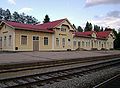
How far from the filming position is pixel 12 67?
16.2m

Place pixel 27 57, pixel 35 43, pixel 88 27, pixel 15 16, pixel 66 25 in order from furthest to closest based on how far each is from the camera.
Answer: pixel 88 27 → pixel 15 16 → pixel 66 25 → pixel 35 43 → pixel 27 57

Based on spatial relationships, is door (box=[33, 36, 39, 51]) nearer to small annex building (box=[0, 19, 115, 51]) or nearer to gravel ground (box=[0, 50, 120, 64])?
small annex building (box=[0, 19, 115, 51])

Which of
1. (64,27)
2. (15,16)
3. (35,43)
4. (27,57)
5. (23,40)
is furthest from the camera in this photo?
(15,16)

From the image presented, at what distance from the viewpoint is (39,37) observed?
39906 mm

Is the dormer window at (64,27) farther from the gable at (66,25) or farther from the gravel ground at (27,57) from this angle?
the gravel ground at (27,57)

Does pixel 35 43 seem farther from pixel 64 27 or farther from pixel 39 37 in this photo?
pixel 64 27

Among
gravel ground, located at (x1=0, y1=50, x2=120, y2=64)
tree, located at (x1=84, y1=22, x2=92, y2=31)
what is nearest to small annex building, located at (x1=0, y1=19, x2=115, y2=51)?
gravel ground, located at (x1=0, y1=50, x2=120, y2=64)

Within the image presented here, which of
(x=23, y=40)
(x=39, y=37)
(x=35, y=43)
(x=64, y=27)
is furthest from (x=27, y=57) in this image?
(x=64, y=27)

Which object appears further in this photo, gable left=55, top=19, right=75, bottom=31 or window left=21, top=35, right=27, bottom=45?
gable left=55, top=19, right=75, bottom=31

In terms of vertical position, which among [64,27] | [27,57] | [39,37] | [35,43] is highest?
[64,27]

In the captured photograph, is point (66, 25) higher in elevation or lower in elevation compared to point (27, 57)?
higher

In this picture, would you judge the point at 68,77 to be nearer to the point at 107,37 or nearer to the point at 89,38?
the point at 89,38

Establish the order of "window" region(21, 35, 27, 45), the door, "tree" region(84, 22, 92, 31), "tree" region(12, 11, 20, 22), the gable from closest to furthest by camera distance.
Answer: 1. "window" region(21, 35, 27, 45)
2. the door
3. the gable
4. "tree" region(12, 11, 20, 22)
5. "tree" region(84, 22, 92, 31)

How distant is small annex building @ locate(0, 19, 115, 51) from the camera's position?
36.1 metres
